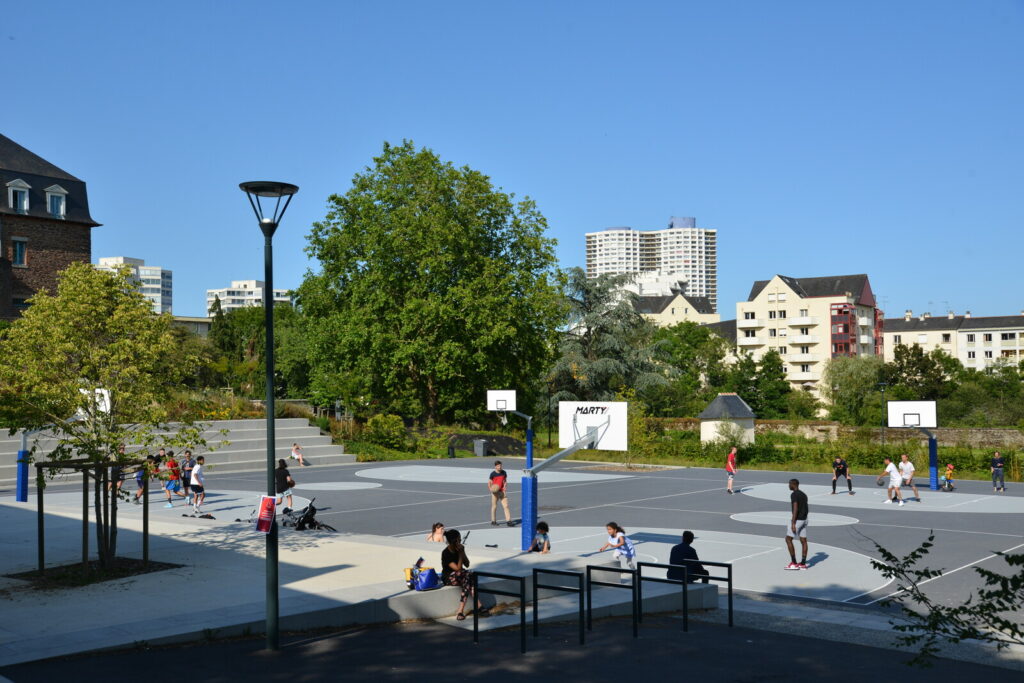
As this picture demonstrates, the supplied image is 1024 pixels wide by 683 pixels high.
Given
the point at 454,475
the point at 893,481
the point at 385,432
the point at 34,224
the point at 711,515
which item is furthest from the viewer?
the point at 34,224

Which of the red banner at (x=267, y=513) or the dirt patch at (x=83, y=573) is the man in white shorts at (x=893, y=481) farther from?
the red banner at (x=267, y=513)

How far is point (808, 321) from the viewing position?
407 feet

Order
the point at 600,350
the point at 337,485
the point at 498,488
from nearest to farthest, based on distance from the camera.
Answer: the point at 498,488, the point at 337,485, the point at 600,350

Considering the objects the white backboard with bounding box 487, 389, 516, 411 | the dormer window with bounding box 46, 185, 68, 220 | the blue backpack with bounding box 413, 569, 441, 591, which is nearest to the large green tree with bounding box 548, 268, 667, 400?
the white backboard with bounding box 487, 389, 516, 411

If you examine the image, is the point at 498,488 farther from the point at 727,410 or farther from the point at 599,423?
the point at 727,410

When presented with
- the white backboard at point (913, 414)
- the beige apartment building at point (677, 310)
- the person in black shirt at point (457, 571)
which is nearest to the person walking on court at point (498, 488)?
the person in black shirt at point (457, 571)

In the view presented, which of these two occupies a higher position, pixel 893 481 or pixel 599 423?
pixel 599 423

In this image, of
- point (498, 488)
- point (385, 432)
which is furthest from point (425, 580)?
point (385, 432)

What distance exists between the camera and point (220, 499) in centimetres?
3003

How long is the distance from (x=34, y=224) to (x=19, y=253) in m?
1.95

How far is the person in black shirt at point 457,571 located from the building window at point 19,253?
170 feet

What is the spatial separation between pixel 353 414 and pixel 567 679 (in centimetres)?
4568

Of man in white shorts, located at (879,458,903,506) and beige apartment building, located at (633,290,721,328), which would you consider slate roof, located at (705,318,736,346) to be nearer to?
beige apartment building, located at (633,290,721,328)

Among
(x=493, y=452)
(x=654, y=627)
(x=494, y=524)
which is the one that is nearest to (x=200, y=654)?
(x=654, y=627)
